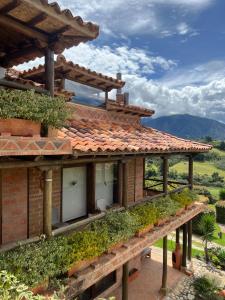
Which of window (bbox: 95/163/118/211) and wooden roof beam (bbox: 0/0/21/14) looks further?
window (bbox: 95/163/118/211)

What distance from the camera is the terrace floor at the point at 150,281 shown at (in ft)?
41.3

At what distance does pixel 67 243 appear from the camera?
6.86 meters

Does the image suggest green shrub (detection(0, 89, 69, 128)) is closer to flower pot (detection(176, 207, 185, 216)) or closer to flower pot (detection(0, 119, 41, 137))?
flower pot (detection(0, 119, 41, 137))

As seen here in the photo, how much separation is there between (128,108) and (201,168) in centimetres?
6516

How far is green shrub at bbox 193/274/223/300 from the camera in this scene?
42.4 feet

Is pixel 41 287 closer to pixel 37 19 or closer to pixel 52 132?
pixel 52 132

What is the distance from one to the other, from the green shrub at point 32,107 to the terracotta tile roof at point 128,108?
6.16 metres

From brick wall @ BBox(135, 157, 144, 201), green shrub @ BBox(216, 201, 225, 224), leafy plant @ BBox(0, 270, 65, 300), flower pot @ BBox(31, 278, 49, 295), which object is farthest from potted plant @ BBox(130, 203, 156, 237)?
green shrub @ BBox(216, 201, 225, 224)

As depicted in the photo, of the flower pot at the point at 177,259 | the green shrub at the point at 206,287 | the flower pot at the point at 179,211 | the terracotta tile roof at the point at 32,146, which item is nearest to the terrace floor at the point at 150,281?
the flower pot at the point at 177,259

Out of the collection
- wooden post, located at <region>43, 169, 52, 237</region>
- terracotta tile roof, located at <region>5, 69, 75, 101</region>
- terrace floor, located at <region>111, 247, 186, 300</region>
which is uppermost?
terracotta tile roof, located at <region>5, 69, 75, 101</region>

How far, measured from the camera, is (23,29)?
19.4 ft

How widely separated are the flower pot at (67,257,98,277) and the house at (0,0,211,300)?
0.32 ft

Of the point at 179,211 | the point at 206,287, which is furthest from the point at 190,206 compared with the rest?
the point at 206,287

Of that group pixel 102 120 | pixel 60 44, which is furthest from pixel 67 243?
pixel 102 120
